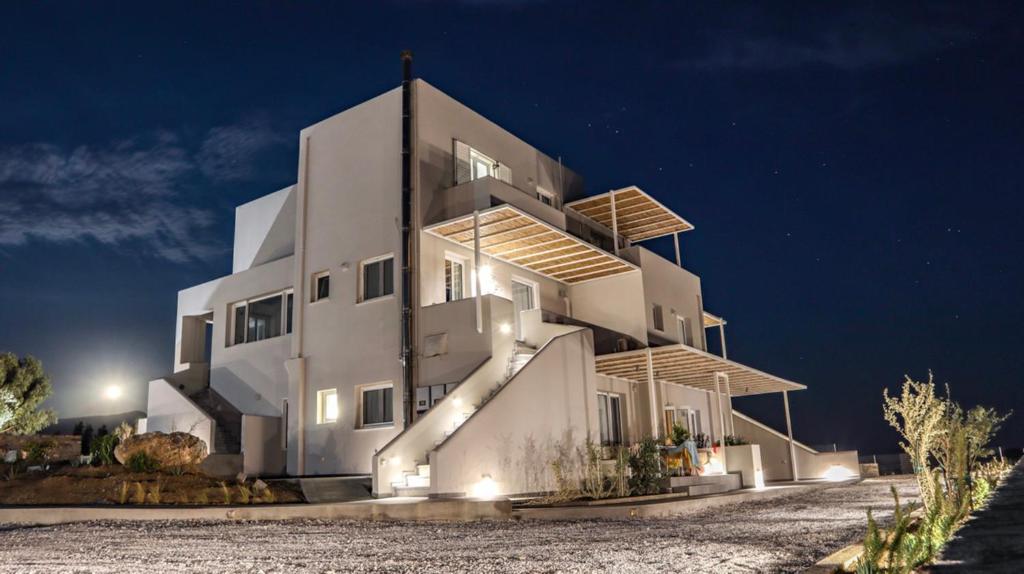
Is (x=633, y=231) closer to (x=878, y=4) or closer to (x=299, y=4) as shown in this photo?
(x=878, y=4)

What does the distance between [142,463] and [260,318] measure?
22.7ft

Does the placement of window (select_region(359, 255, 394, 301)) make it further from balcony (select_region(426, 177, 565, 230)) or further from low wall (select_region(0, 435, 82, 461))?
low wall (select_region(0, 435, 82, 461))

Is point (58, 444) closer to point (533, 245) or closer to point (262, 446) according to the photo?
point (262, 446)

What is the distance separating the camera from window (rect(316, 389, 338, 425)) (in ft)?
61.4

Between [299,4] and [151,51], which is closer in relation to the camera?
[299,4]

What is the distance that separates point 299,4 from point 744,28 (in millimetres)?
18967

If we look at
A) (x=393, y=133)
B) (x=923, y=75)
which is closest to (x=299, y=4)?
(x=393, y=133)

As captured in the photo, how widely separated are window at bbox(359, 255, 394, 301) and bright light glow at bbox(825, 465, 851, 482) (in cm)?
1633

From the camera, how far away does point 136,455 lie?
16.4m

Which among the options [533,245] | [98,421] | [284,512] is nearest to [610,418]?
[533,245]

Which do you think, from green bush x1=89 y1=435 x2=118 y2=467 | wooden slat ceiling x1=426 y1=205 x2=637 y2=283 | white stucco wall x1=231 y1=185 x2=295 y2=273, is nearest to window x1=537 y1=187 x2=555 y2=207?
wooden slat ceiling x1=426 y1=205 x2=637 y2=283

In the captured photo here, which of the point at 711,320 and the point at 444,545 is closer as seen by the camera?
the point at 444,545

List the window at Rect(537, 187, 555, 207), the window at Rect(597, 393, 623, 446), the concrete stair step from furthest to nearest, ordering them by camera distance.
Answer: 1. the window at Rect(537, 187, 555, 207)
2. the window at Rect(597, 393, 623, 446)
3. the concrete stair step

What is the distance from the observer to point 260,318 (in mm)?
22562
